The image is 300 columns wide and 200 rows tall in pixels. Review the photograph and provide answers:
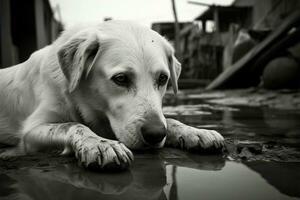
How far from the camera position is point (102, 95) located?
115 inches

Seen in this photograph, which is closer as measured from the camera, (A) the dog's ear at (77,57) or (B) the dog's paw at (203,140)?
(B) the dog's paw at (203,140)

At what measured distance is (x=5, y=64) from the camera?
8656 millimetres

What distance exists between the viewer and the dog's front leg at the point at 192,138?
272 centimetres

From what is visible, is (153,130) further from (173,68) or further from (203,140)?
(173,68)

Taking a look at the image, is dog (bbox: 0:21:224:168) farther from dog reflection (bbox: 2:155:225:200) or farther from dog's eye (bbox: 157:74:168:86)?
dog reflection (bbox: 2:155:225:200)

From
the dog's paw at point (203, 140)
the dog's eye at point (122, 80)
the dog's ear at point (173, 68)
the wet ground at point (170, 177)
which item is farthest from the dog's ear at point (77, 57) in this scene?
the dog's paw at point (203, 140)

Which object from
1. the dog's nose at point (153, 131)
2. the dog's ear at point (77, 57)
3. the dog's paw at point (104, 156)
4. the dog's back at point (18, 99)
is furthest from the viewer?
the dog's back at point (18, 99)

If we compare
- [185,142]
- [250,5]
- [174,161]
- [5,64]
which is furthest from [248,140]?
[250,5]

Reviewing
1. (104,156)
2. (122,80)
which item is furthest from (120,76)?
(104,156)

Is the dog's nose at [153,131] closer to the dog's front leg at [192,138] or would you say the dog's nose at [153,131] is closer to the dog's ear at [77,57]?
the dog's front leg at [192,138]

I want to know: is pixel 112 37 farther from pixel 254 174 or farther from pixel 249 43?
pixel 249 43

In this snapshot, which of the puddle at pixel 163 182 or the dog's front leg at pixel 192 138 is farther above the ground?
the puddle at pixel 163 182

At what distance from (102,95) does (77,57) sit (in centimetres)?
37

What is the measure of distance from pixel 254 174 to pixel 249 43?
14234 millimetres
